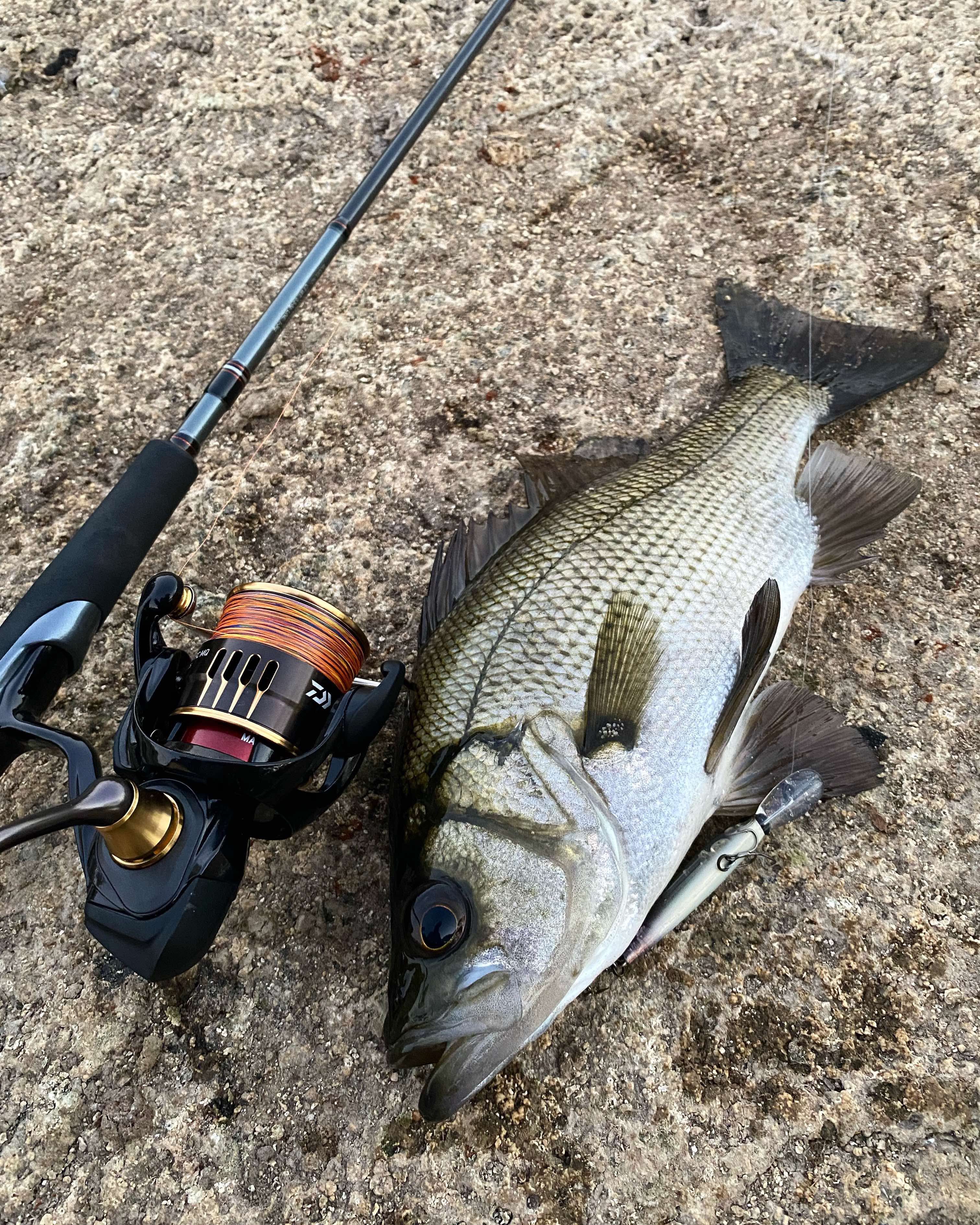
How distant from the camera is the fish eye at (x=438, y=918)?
5.12ft

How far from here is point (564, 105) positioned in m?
3.27

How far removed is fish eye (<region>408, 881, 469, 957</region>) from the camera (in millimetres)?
1562

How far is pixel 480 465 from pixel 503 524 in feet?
1.41

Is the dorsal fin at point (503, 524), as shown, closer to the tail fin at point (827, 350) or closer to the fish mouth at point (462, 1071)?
the tail fin at point (827, 350)

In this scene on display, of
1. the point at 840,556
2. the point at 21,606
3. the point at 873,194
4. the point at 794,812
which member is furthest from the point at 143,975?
the point at 873,194

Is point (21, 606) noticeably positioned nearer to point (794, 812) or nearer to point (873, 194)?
point (794, 812)

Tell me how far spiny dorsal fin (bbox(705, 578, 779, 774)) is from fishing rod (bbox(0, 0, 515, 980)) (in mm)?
837

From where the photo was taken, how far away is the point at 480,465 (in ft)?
8.46

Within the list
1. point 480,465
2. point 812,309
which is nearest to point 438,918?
point 480,465

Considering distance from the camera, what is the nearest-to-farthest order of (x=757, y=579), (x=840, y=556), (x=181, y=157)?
(x=757, y=579) < (x=840, y=556) < (x=181, y=157)

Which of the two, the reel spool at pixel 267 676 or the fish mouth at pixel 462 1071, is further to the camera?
the reel spool at pixel 267 676

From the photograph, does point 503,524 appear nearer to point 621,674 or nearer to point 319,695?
point 621,674

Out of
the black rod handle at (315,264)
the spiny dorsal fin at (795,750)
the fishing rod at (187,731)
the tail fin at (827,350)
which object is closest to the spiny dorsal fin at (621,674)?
the spiny dorsal fin at (795,750)

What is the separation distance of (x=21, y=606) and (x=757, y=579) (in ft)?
6.18
